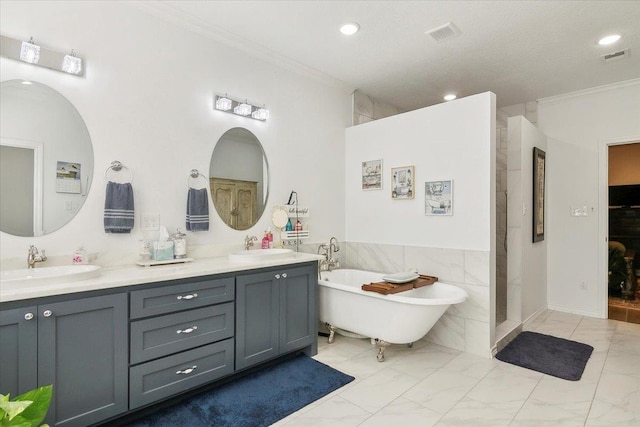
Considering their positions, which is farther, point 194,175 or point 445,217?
point 445,217

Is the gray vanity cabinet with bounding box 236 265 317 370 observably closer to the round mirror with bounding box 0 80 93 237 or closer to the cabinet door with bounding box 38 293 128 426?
the cabinet door with bounding box 38 293 128 426

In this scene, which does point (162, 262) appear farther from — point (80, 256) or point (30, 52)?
point (30, 52)

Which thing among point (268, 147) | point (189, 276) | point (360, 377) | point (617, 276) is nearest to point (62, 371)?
point (189, 276)

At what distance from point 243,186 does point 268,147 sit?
1.56ft

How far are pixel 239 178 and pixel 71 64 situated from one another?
1434 millimetres

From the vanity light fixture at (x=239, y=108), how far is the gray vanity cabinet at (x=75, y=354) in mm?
1757

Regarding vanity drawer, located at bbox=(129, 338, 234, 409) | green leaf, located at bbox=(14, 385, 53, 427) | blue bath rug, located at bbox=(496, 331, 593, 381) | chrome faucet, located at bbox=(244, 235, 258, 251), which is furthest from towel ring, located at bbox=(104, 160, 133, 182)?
blue bath rug, located at bbox=(496, 331, 593, 381)

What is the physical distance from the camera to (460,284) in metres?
3.16

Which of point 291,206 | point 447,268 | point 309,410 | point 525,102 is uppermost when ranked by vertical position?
point 525,102

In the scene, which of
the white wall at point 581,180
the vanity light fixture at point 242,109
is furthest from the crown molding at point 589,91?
the vanity light fixture at point 242,109

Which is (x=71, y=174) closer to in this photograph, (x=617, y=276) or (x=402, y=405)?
(x=402, y=405)

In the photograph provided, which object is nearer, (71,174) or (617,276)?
(71,174)

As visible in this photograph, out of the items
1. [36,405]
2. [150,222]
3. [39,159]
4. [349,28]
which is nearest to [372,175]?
[349,28]

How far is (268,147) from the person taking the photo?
335 centimetres
